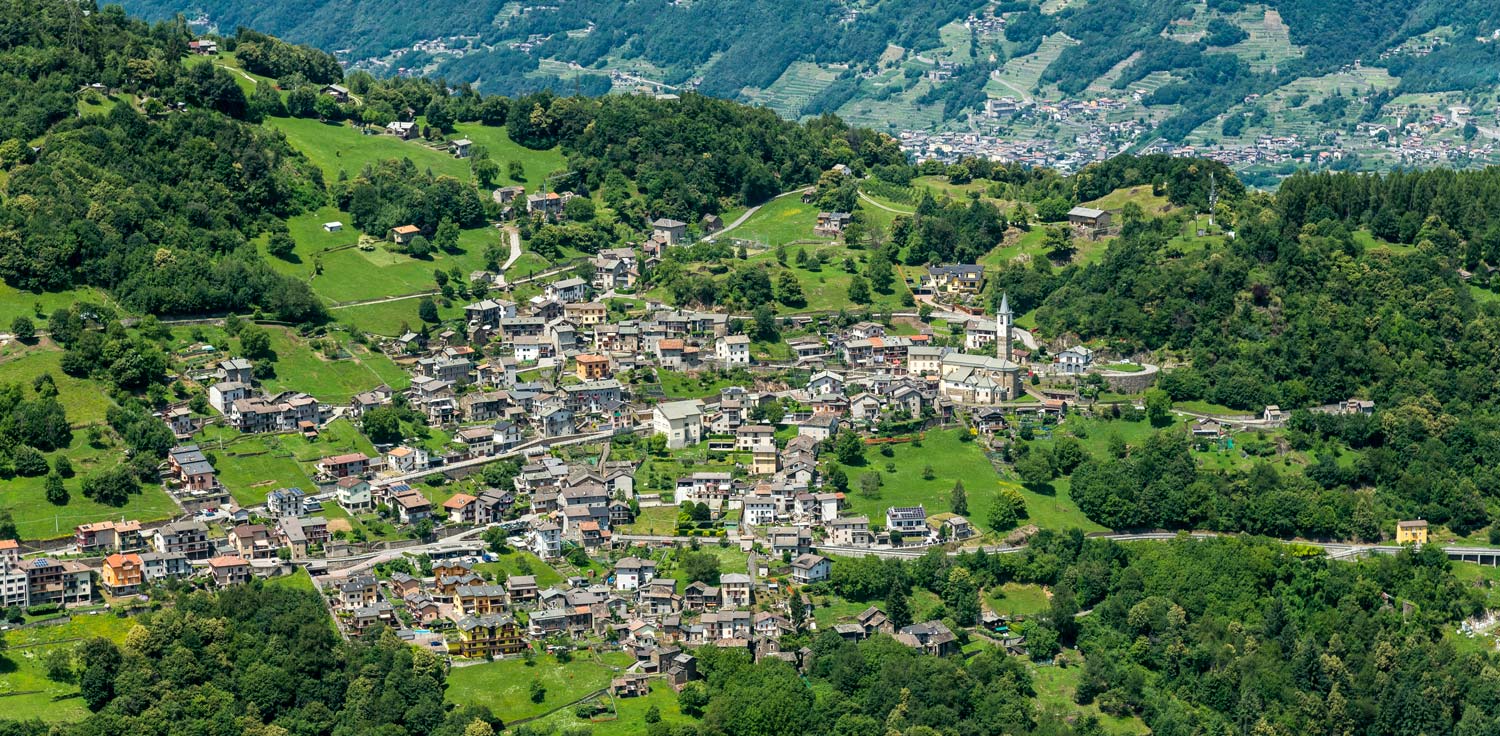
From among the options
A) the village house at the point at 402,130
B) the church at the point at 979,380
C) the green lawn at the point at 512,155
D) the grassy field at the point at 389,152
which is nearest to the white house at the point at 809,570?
the church at the point at 979,380

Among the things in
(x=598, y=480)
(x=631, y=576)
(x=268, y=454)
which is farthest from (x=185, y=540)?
(x=631, y=576)

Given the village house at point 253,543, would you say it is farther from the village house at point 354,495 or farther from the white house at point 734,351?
the white house at point 734,351

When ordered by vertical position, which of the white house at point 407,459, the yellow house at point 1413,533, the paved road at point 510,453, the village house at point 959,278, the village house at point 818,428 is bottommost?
the yellow house at point 1413,533

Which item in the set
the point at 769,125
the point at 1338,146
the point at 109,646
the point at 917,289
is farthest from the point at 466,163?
the point at 1338,146

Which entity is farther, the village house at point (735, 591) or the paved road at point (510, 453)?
the paved road at point (510, 453)

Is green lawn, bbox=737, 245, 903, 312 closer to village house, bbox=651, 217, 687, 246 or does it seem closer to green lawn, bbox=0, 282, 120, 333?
village house, bbox=651, 217, 687, 246

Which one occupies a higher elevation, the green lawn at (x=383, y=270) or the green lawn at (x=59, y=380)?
the green lawn at (x=383, y=270)
